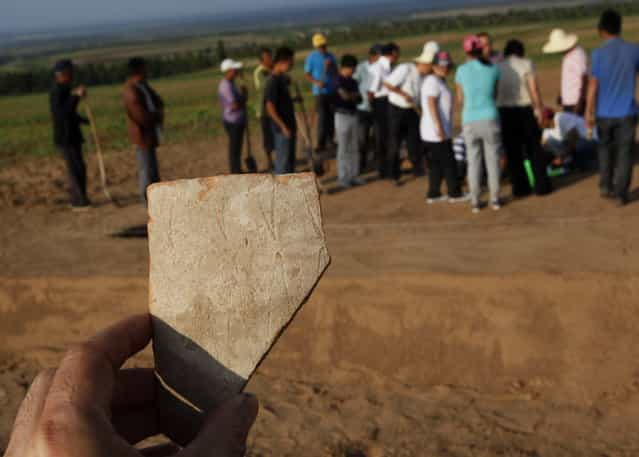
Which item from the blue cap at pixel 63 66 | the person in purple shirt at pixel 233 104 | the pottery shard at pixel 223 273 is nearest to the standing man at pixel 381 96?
the person in purple shirt at pixel 233 104

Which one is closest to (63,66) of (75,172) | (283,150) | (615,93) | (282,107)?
(75,172)

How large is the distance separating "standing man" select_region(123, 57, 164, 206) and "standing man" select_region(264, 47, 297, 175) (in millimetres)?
1490

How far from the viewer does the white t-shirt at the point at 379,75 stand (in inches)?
408

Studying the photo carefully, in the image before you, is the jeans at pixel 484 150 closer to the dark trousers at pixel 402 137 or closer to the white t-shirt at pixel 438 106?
the white t-shirt at pixel 438 106

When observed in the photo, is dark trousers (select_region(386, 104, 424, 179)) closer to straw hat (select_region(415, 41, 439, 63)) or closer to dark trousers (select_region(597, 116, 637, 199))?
straw hat (select_region(415, 41, 439, 63))

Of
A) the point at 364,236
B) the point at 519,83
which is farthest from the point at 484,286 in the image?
the point at 519,83

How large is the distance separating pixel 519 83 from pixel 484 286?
3648mm

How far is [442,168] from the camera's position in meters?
9.07

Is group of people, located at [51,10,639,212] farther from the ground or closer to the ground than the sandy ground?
farther from the ground

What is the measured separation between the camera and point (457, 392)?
505 cm

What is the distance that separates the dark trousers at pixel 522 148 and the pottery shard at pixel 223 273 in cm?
707

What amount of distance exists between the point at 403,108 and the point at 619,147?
2.96 meters

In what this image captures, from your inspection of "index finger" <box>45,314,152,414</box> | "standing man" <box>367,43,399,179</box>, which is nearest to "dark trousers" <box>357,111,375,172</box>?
"standing man" <box>367,43,399,179</box>

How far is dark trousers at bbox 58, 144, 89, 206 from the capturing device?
9.73 meters
